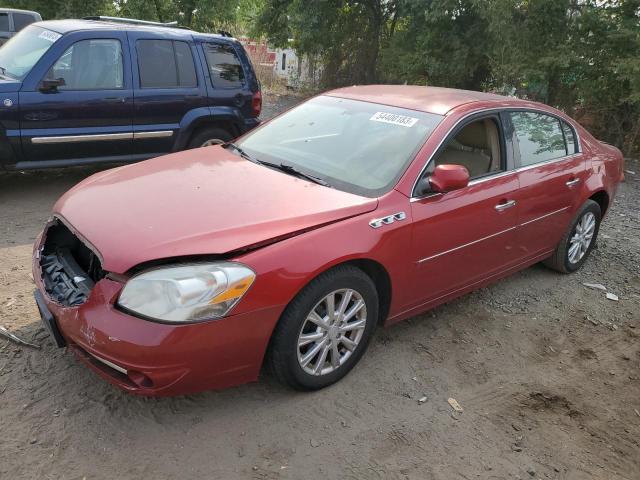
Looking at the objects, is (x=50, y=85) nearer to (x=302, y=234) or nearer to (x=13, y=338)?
(x=13, y=338)

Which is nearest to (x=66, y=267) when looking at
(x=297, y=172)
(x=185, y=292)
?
(x=185, y=292)

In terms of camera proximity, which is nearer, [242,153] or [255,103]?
[242,153]

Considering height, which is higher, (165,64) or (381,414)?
(165,64)

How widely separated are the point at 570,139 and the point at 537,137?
0.57m

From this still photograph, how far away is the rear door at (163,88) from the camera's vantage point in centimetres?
604

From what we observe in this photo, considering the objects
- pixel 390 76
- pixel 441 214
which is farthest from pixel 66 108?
pixel 390 76

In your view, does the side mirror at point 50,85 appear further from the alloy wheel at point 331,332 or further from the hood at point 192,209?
the alloy wheel at point 331,332

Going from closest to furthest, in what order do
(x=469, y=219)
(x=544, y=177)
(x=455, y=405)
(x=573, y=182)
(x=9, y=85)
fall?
(x=455, y=405) → (x=469, y=219) → (x=544, y=177) → (x=573, y=182) → (x=9, y=85)

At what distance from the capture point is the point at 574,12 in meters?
9.36

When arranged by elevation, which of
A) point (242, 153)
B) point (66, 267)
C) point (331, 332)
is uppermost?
point (242, 153)

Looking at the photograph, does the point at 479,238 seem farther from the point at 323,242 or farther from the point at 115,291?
the point at 115,291

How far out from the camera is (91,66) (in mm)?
5754

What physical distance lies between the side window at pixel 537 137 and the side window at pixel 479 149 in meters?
0.23

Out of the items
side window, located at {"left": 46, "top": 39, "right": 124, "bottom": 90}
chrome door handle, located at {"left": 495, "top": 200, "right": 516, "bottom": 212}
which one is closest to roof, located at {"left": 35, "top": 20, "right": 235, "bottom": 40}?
side window, located at {"left": 46, "top": 39, "right": 124, "bottom": 90}
